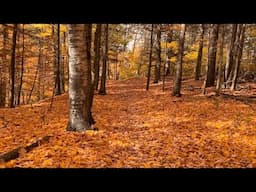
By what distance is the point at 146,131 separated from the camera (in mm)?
8875

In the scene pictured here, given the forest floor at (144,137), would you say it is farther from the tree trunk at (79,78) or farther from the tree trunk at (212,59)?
the tree trunk at (212,59)

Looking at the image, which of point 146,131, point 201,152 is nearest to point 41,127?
point 146,131

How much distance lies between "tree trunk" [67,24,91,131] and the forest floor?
416 millimetres

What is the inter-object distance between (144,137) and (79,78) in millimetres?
2468

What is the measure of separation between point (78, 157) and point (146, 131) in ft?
11.0

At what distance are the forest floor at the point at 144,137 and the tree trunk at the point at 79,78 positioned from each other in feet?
1.37

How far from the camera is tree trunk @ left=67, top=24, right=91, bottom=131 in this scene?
7.44 meters

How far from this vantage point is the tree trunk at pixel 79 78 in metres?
7.44

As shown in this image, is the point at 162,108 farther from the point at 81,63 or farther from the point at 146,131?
the point at 81,63

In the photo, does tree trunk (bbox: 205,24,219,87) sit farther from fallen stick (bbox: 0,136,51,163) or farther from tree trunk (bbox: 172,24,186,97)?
fallen stick (bbox: 0,136,51,163)

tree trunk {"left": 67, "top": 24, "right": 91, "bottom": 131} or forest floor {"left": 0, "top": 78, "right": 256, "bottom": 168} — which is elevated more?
tree trunk {"left": 67, "top": 24, "right": 91, "bottom": 131}

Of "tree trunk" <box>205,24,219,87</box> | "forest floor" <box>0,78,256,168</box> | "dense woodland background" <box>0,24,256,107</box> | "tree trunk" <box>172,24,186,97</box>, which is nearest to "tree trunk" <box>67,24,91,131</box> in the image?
"forest floor" <box>0,78,256,168</box>
